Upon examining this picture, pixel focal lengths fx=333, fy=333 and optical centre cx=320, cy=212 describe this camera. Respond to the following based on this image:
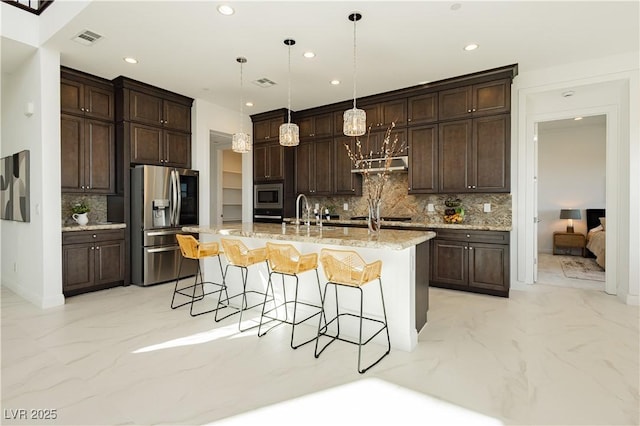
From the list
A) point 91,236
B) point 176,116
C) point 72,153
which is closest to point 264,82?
point 176,116

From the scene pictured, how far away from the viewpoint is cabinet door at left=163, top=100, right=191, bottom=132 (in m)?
5.22

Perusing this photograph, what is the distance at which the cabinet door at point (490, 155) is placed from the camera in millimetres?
4430

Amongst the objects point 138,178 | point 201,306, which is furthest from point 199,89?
point 201,306

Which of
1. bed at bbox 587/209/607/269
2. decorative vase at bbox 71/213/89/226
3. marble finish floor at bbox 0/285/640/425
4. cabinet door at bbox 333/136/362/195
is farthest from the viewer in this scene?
bed at bbox 587/209/607/269

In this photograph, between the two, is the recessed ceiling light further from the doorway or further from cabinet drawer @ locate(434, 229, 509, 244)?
the doorway

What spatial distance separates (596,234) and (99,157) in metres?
8.67

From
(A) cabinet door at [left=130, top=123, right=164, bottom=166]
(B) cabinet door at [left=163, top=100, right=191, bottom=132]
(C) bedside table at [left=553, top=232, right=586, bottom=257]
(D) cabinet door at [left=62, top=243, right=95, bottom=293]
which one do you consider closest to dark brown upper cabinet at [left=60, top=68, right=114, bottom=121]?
(A) cabinet door at [left=130, top=123, right=164, bottom=166]

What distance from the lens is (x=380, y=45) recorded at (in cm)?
368

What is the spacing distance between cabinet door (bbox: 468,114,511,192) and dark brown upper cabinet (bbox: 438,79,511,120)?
0.40 feet

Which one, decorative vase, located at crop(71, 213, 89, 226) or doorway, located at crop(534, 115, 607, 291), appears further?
doorway, located at crop(534, 115, 607, 291)

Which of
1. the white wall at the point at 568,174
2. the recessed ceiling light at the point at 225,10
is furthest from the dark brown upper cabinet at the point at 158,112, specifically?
the white wall at the point at 568,174

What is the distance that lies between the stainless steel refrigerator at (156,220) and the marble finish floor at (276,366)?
1132mm

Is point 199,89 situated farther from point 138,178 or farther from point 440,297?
point 440,297

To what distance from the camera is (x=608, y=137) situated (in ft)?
14.6
